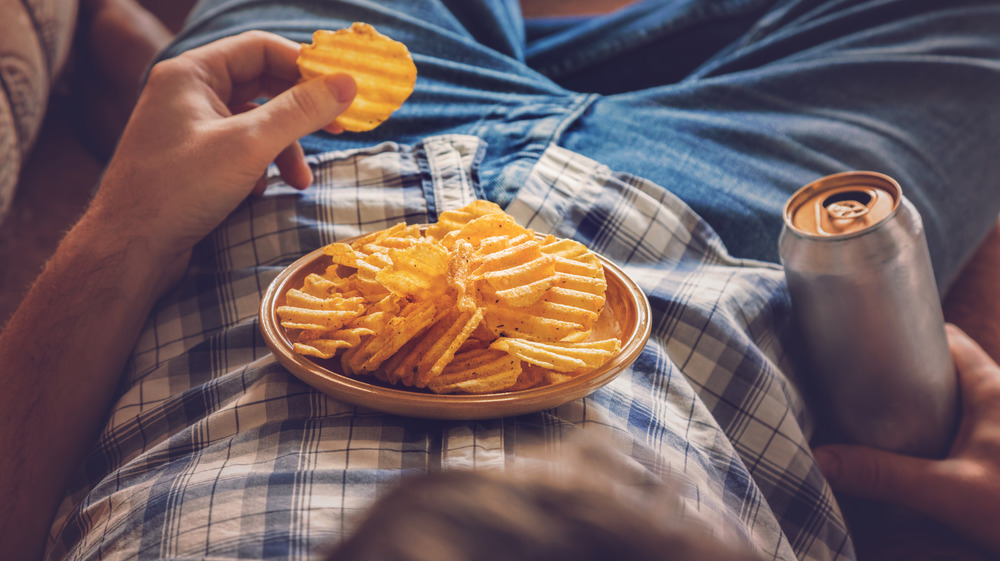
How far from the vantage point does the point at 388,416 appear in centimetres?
52

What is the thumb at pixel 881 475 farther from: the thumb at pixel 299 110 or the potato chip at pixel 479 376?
the thumb at pixel 299 110

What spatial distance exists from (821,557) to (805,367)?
21cm

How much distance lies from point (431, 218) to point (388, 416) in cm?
28

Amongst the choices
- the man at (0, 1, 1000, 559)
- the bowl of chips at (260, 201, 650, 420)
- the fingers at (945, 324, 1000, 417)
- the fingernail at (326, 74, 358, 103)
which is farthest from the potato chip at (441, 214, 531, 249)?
the fingers at (945, 324, 1000, 417)

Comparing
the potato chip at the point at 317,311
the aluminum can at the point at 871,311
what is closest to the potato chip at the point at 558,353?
the potato chip at the point at 317,311

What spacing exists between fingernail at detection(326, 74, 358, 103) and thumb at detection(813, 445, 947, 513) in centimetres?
62

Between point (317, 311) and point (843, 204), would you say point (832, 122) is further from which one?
point (317, 311)

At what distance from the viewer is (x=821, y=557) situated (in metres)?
0.63

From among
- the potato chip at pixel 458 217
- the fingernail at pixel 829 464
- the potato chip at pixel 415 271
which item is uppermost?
the potato chip at pixel 415 271

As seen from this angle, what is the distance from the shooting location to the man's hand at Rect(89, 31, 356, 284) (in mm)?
661

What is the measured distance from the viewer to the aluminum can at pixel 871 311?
604 millimetres

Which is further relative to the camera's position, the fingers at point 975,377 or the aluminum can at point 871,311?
the fingers at point 975,377

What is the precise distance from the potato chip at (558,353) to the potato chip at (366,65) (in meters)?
0.34

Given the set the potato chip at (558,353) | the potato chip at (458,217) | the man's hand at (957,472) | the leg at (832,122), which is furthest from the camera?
the leg at (832,122)
